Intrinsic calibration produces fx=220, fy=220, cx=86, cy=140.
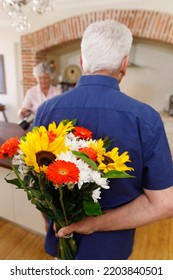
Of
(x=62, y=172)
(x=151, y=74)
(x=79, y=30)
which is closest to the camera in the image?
(x=62, y=172)

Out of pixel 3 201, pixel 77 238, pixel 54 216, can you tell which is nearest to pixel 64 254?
pixel 77 238

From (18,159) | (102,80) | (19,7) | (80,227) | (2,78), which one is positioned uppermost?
(19,7)

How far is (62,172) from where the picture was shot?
0.49m

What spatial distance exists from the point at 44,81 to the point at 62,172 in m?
2.43

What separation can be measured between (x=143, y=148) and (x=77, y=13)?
345 cm

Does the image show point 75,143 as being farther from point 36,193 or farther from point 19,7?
point 19,7

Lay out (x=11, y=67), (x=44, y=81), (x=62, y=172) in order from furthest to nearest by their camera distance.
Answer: (x=11, y=67) < (x=44, y=81) < (x=62, y=172)

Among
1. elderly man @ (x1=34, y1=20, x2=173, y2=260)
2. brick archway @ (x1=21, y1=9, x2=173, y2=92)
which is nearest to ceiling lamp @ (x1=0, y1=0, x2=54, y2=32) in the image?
brick archway @ (x1=21, y1=9, x2=173, y2=92)

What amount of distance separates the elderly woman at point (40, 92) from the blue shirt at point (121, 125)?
1963 millimetres

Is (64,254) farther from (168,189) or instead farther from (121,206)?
(168,189)

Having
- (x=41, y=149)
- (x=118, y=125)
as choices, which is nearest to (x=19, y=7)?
(x=118, y=125)

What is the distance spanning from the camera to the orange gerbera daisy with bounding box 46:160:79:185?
0.49 meters

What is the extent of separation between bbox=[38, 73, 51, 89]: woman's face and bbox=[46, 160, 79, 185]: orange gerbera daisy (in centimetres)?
238
